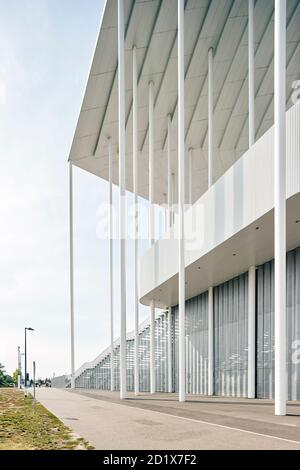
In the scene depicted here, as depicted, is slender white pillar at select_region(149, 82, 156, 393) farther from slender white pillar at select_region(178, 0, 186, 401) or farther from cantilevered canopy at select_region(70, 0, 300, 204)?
slender white pillar at select_region(178, 0, 186, 401)

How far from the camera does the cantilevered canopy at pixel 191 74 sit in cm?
2384

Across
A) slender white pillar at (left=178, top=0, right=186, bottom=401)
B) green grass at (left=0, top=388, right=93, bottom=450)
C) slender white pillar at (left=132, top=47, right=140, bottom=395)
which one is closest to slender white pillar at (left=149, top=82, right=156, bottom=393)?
slender white pillar at (left=132, top=47, right=140, bottom=395)

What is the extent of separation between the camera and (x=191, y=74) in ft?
89.4

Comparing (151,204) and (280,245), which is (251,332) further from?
(280,245)

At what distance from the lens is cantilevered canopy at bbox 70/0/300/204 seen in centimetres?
2384

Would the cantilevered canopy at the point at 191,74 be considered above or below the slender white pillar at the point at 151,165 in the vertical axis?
above

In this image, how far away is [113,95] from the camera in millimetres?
28625

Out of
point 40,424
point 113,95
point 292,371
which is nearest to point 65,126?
point 113,95

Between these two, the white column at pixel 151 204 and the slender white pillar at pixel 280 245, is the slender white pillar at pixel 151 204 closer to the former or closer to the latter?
the white column at pixel 151 204

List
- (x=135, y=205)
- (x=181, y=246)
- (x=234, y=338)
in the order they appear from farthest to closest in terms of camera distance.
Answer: (x=135, y=205), (x=234, y=338), (x=181, y=246)

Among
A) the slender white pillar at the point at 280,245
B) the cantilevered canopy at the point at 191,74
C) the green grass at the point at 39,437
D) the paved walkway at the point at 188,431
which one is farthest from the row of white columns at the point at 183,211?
the green grass at the point at 39,437

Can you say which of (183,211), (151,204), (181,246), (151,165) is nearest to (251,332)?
(181,246)

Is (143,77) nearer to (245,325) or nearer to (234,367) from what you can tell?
(245,325)
